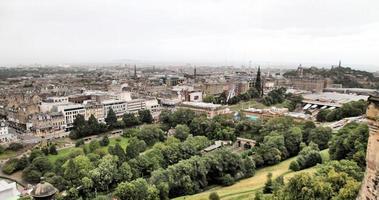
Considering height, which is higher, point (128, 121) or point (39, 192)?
point (39, 192)

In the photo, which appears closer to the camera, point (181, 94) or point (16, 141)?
point (16, 141)

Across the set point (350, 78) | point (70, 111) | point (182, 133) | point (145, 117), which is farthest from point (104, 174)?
point (350, 78)

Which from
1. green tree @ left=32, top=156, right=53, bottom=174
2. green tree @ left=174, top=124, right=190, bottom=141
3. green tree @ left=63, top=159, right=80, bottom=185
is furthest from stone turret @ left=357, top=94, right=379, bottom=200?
green tree @ left=174, top=124, right=190, bottom=141

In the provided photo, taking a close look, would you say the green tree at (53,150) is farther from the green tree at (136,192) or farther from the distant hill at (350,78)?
the distant hill at (350,78)

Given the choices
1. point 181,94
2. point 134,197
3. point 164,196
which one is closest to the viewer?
point 134,197

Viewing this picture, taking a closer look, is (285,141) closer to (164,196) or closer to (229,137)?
(229,137)

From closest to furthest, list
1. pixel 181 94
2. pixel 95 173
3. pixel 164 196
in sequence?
pixel 164 196
pixel 95 173
pixel 181 94

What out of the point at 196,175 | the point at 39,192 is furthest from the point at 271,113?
the point at 39,192
